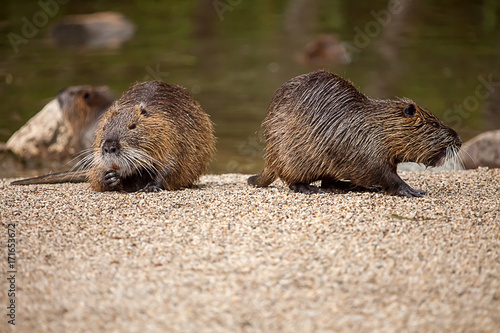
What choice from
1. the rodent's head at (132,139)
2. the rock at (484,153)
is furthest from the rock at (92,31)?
the rodent's head at (132,139)

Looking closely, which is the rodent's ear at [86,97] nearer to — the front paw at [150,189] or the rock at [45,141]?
the rock at [45,141]

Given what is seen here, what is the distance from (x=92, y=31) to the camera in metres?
14.9

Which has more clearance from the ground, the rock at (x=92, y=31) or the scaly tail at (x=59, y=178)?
the scaly tail at (x=59, y=178)

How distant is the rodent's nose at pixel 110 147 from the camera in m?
4.26

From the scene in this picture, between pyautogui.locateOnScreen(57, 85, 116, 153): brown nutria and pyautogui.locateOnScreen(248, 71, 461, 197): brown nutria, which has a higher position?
pyautogui.locateOnScreen(248, 71, 461, 197): brown nutria

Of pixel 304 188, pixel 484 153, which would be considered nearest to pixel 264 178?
pixel 304 188

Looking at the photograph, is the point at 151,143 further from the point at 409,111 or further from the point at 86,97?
the point at 86,97

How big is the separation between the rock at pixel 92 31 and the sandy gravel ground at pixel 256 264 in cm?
1110

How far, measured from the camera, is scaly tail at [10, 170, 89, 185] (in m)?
5.02

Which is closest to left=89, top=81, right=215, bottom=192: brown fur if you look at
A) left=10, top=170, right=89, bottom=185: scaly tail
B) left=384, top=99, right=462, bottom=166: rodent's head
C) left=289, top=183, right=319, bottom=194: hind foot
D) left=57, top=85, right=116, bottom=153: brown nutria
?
left=10, top=170, right=89, bottom=185: scaly tail

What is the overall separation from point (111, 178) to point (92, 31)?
1140 centimetres

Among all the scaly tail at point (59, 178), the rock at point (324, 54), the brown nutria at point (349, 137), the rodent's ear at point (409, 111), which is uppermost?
the rodent's ear at point (409, 111)

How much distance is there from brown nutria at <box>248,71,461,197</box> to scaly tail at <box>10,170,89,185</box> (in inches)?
70.1

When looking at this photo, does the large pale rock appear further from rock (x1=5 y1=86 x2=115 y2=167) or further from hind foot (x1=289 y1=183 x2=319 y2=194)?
hind foot (x1=289 y1=183 x2=319 y2=194)
